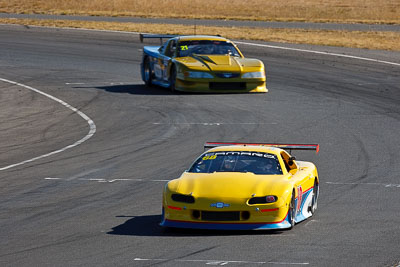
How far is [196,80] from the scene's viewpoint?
2655cm

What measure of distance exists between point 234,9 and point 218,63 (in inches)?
1346

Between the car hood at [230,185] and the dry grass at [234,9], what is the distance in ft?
133

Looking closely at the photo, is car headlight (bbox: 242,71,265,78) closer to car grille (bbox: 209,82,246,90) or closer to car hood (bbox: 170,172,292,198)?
car grille (bbox: 209,82,246,90)

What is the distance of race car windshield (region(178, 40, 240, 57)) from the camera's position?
2719cm

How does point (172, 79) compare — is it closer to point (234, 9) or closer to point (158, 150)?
point (158, 150)

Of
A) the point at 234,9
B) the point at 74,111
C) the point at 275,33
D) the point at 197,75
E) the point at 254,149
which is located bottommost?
the point at 234,9

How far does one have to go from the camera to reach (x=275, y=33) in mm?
42531

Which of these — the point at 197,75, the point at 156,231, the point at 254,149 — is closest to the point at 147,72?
the point at 197,75

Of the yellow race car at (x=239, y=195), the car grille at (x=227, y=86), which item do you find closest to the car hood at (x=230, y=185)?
the yellow race car at (x=239, y=195)

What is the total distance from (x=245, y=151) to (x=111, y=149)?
256 inches

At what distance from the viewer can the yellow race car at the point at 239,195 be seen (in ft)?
36.9

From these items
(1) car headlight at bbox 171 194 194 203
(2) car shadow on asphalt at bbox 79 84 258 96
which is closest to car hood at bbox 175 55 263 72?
(2) car shadow on asphalt at bbox 79 84 258 96

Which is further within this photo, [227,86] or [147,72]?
[147,72]

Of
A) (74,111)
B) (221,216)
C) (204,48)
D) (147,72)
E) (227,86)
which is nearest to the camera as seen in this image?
(221,216)
